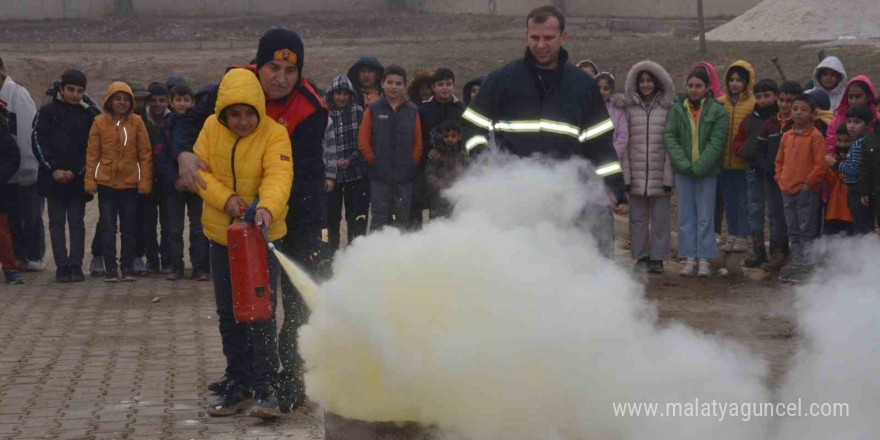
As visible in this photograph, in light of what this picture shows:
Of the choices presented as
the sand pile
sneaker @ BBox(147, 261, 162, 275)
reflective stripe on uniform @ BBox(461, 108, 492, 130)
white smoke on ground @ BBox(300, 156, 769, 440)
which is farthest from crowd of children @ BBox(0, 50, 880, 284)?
the sand pile

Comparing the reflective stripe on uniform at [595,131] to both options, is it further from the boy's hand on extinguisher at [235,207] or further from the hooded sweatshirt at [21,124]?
the hooded sweatshirt at [21,124]

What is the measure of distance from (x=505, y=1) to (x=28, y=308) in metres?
34.7

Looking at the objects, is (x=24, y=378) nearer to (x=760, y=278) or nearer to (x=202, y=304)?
(x=202, y=304)

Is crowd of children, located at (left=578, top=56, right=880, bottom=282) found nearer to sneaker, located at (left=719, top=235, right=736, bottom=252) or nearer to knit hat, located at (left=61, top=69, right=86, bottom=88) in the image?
sneaker, located at (left=719, top=235, right=736, bottom=252)

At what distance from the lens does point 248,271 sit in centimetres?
688

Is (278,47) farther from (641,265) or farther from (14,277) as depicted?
(14,277)

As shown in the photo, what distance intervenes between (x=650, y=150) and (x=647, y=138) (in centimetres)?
13

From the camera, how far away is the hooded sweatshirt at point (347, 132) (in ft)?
41.3

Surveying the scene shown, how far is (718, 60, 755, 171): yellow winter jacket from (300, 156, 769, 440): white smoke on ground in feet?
22.0

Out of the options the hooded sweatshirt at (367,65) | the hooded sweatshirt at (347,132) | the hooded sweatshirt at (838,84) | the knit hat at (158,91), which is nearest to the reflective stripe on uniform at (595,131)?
the hooded sweatshirt at (347,132)

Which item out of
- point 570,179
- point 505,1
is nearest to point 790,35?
point 505,1

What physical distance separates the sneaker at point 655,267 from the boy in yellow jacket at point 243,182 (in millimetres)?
6443

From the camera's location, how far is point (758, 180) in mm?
12750

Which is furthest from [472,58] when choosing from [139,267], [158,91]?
[139,267]
